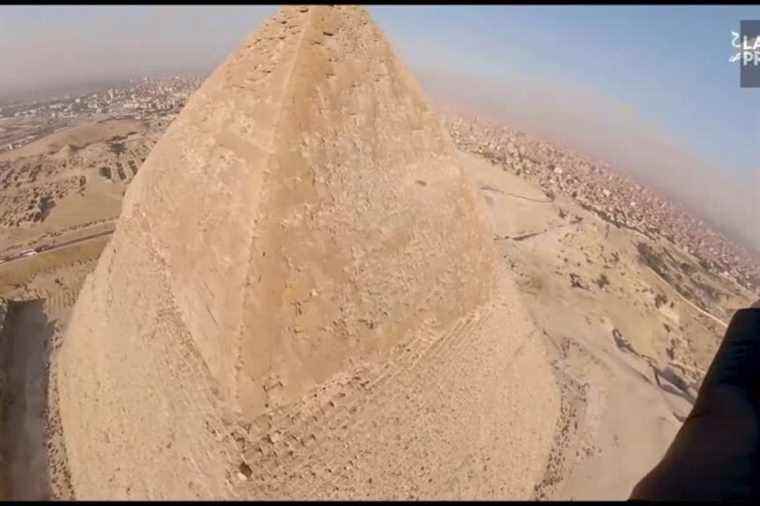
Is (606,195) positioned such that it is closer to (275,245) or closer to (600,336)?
(600,336)

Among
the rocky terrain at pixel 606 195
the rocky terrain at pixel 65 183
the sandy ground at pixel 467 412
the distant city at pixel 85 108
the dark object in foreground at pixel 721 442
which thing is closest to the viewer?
the dark object in foreground at pixel 721 442

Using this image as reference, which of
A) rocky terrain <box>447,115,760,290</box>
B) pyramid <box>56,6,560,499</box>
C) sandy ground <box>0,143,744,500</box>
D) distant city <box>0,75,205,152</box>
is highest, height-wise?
distant city <box>0,75,205,152</box>

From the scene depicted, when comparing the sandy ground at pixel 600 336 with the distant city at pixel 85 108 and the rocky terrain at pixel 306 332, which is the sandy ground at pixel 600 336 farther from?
the distant city at pixel 85 108

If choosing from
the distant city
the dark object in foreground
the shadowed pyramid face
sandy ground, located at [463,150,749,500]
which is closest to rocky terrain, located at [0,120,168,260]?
the distant city

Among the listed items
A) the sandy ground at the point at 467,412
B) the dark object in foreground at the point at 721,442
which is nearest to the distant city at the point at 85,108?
the sandy ground at the point at 467,412

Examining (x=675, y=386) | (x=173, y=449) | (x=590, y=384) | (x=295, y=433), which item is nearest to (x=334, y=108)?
(x=295, y=433)

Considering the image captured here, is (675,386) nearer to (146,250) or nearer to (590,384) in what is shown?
(590,384)

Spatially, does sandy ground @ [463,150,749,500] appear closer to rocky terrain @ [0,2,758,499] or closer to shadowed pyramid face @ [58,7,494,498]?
rocky terrain @ [0,2,758,499]
